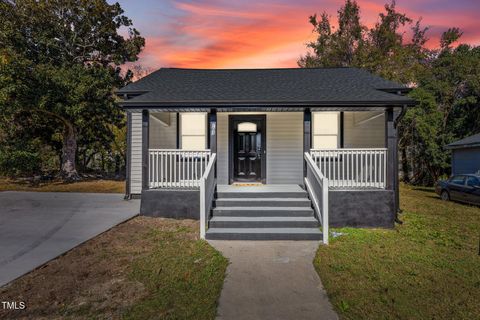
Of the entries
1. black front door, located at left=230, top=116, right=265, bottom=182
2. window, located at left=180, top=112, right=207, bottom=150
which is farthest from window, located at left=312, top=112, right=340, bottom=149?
window, located at left=180, top=112, right=207, bottom=150

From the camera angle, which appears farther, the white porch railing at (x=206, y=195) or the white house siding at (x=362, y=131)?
the white house siding at (x=362, y=131)

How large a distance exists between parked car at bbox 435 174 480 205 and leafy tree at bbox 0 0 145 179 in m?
17.8

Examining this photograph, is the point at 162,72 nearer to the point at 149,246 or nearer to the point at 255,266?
the point at 149,246

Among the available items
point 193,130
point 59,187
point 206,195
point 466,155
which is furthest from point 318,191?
point 466,155

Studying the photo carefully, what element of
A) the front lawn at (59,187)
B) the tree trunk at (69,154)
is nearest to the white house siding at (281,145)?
the front lawn at (59,187)

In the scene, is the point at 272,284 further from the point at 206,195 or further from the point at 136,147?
the point at 136,147

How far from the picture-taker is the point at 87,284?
4059 mm

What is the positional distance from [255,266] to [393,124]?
5701 mm

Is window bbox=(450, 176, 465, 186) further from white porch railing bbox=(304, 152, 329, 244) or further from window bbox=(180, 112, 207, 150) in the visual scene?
window bbox=(180, 112, 207, 150)

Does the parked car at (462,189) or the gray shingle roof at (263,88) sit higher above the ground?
the gray shingle roof at (263,88)

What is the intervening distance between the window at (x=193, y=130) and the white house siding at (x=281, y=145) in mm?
568

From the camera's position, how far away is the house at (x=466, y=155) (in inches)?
644

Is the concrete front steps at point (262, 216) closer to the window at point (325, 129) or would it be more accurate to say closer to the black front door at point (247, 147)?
the black front door at point (247, 147)

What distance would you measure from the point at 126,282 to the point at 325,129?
26.3 ft
